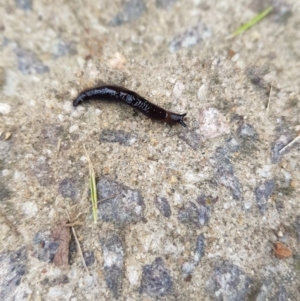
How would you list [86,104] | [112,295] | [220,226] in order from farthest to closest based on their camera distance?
[86,104]
[220,226]
[112,295]

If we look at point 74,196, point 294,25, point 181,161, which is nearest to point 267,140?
point 181,161

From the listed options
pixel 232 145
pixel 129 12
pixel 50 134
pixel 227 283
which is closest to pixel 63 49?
pixel 129 12

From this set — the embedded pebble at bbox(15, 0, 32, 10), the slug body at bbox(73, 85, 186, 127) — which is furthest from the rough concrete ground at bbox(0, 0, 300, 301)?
the slug body at bbox(73, 85, 186, 127)

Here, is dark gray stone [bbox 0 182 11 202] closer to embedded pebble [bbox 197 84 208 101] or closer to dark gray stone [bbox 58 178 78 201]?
dark gray stone [bbox 58 178 78 201]

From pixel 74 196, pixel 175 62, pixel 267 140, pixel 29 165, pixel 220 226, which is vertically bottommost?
pixel 220 226

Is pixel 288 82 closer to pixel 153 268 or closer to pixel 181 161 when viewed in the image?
pixel 181 161

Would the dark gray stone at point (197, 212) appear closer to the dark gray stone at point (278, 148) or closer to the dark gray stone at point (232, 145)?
the dark gray stone at point (232, 145)
